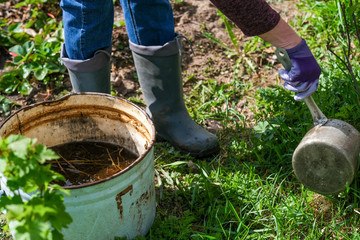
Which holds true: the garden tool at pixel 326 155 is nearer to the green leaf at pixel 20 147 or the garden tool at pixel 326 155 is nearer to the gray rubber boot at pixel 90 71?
the gray rubber boot at pixel 90 71

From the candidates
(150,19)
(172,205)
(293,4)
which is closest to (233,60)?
(293,4)

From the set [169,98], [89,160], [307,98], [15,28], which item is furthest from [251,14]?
[15,28]

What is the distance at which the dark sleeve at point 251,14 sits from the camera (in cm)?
185

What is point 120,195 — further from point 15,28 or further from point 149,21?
point 15,28

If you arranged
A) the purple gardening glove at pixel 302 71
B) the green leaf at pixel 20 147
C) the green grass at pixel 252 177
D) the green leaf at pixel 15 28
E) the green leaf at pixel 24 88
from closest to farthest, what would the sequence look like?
the green leaf at pixel 20 147 → the purple gardening glove at pixel 302 71 → the green grass at pixel 252 177 → the green leaf at pixel 24 88 → the green leaf at pixel 15 28

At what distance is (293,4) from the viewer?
12.5ft

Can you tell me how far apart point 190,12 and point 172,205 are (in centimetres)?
191

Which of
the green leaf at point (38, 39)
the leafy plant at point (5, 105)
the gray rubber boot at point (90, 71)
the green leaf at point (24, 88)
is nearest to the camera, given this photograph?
the gray rubber boot at point (90, 71)

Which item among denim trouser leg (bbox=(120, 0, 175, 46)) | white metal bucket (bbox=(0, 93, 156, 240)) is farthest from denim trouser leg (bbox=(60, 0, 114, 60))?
white metal bucket (bbox=(0, 93, 156, 240))

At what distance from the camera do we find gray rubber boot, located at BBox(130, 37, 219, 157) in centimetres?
245

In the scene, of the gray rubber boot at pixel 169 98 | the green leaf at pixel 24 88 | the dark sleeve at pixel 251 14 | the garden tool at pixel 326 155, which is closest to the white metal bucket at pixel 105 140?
the gray rubber boot at pixel 169 98

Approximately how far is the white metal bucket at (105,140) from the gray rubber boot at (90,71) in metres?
0.22

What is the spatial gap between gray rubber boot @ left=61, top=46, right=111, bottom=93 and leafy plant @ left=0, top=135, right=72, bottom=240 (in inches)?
41.7

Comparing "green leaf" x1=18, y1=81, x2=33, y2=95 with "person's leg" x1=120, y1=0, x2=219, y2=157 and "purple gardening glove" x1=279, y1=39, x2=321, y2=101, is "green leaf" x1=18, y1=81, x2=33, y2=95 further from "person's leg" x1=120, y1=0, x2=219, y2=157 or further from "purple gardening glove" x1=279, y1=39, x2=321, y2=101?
"purple gardening glove" x1=279, y1=39, x2=321, y2=101
